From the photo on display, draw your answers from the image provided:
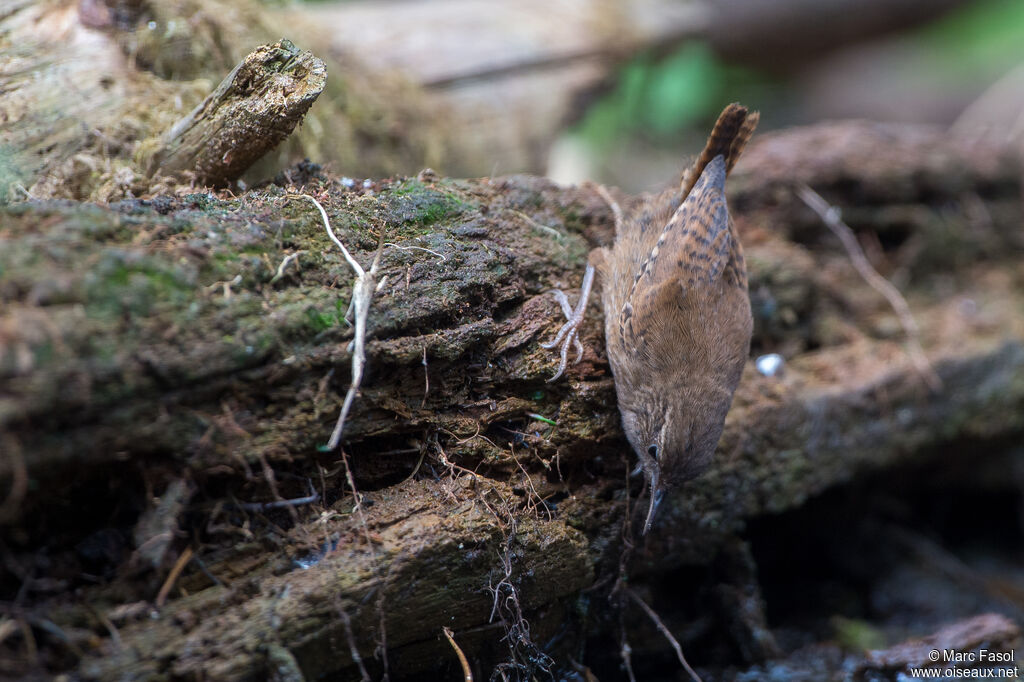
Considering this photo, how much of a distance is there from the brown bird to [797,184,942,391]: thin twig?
1579 millimetres

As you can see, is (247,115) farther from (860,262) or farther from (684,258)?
(860,262)

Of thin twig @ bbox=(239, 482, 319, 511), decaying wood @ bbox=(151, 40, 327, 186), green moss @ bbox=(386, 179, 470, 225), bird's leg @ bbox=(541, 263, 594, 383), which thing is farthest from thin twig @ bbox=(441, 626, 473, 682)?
decaying wood @ bbox=(151, 40, 327, 186)

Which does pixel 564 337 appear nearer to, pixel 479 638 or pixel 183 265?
pixel 479 638

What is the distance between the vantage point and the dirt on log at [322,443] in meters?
2.01

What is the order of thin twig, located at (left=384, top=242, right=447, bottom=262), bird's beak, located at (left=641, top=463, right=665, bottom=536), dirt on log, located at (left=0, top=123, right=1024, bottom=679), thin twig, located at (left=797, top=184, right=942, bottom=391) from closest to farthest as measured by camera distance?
dirt on log, located at (left=0, top=123, right=1024, bottom=679) → thin twig, located at (left=384, top=242, right=447, bottom=262) → bird's beak, located at (left=641, top=463, right=665, bottom=536) → thin twig, located at (left=797, top=184, right=942, bottom=391)

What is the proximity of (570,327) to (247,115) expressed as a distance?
1.55 meters

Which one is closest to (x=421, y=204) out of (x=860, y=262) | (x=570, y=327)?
(x=570, y=327)

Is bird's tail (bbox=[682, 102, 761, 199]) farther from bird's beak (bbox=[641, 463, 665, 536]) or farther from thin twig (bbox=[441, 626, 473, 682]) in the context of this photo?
thin twig (bbox=[441, 626, 473, 682])

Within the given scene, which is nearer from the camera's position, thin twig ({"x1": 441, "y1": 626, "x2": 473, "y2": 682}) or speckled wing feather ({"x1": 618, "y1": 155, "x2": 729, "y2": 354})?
thin twig ({"x1": 441, "y1": 626, "x2": 473, "y2": 682})

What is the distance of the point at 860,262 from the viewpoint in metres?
4.61

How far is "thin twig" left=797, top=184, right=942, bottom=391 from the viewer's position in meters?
4.45

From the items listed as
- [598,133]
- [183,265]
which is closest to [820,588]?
[183,265]

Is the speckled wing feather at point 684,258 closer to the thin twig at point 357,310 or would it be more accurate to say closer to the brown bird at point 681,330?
the brown bird at point 681,330

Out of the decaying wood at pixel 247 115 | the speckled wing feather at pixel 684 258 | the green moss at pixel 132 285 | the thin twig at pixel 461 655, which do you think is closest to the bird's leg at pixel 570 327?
the speckled wing feather at pixel 684 258
